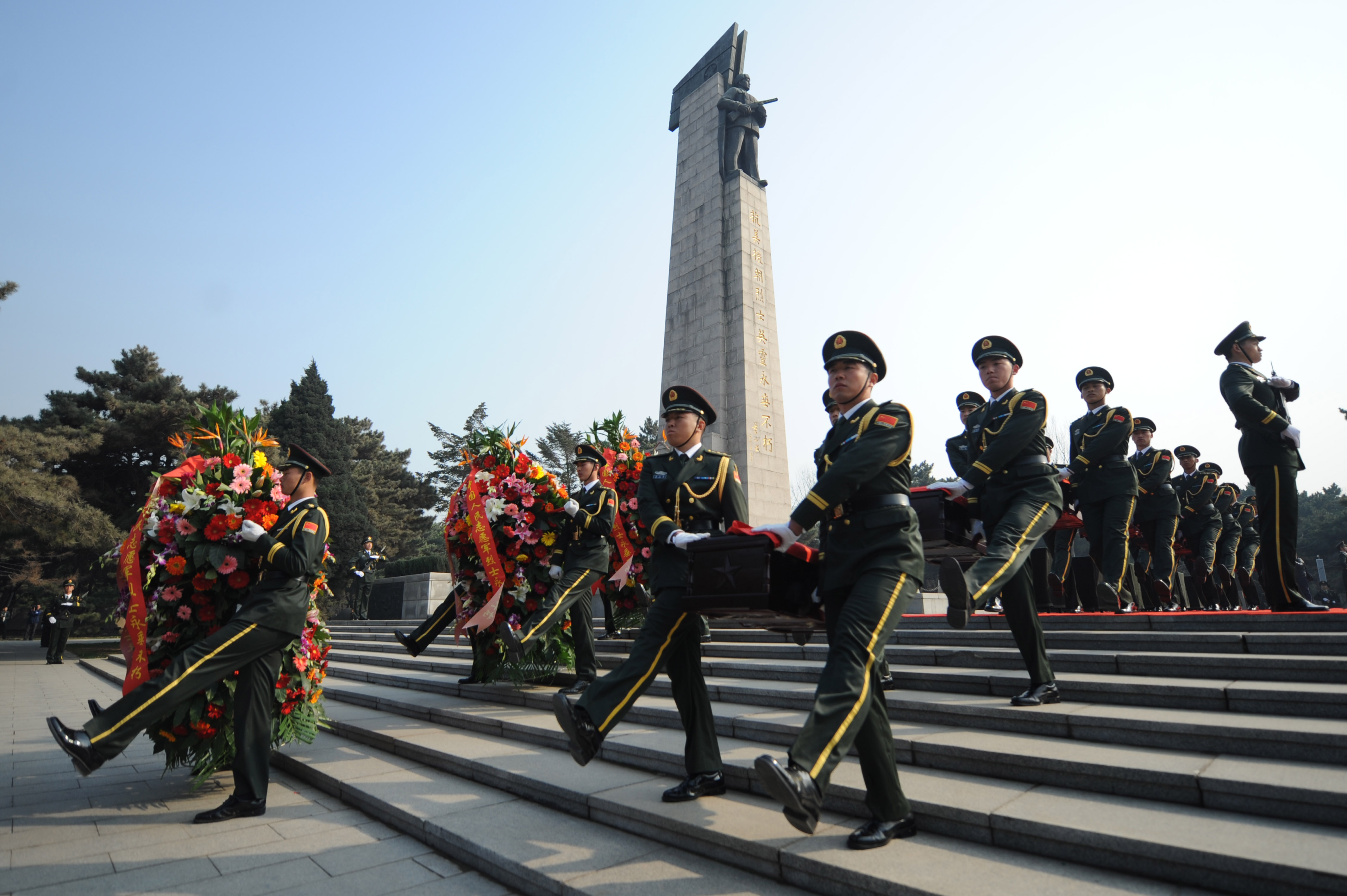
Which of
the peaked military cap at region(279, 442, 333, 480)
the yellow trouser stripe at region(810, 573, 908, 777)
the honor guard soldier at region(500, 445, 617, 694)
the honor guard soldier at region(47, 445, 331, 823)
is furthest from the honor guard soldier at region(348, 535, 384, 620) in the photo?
the yellow trouser stripe at region(810, 573, 908, 777)

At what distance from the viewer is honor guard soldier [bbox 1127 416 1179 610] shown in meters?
8.27

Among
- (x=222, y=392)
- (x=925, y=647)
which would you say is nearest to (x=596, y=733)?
(x=925, y=647)

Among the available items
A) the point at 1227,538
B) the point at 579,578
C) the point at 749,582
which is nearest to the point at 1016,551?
the point at 749,582

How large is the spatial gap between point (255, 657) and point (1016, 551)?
455 centimetres

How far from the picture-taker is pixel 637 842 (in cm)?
341

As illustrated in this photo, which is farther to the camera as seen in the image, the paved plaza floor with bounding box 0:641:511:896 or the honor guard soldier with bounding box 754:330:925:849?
the paved plaza floor with bounding box 0:641:511:896

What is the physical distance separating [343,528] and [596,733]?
101 ft

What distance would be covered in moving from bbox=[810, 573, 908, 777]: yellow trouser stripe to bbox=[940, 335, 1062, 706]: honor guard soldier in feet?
2.89

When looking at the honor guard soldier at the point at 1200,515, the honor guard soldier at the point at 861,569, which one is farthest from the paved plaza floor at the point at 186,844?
the honor guard soldier at the point at 1200,515

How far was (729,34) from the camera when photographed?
21219 mm

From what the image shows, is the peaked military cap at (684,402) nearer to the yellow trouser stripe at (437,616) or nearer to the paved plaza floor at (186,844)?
the paved plaza floor at (186,844)

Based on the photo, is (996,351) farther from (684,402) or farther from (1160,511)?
(1160,511)

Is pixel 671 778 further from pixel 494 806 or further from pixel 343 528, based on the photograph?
pixel 343 528

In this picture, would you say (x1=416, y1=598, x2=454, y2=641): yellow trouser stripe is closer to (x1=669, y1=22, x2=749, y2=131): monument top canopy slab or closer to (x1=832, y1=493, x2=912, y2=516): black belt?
(x1=832, y1=493, x2=912, y2=516): black belt
